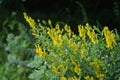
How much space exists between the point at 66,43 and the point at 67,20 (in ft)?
8.14

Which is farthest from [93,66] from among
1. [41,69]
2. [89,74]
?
[41,69]

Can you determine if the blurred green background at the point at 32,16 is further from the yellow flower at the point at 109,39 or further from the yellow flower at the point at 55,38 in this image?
the yellow flower at the point at 109,39

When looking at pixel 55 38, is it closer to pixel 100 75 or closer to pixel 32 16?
pixel 100 75

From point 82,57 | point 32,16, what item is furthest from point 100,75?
point 32,16

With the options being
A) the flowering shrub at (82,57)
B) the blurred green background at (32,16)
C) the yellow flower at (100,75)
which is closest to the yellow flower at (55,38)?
the flowering shrub at (82,57)

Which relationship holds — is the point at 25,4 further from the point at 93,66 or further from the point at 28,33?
the point at 93,66

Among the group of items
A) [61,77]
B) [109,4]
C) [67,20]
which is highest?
[109,4]

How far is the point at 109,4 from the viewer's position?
6.48 metres

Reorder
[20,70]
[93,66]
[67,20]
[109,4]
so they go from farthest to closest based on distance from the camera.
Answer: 1. [109,4]
2. [67,20]
3. [20,70]
4. [93,66]

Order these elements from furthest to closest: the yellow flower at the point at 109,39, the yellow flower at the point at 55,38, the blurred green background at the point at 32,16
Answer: the blurred green background at the point at 32,16 → the yellow flower at the point at 55,38 → the yellow flower at the point at 109,39

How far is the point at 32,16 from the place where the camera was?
20.4 feet

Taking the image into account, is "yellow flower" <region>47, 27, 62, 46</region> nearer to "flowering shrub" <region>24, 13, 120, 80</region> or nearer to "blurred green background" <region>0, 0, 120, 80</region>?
"flowering shrub" <region>24, 13, 120, 80</region>

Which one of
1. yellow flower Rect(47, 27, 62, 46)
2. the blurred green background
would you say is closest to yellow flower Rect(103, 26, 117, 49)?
yellow flower Rect(47, 27, 62, 46)

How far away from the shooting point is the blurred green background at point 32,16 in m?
5.42
